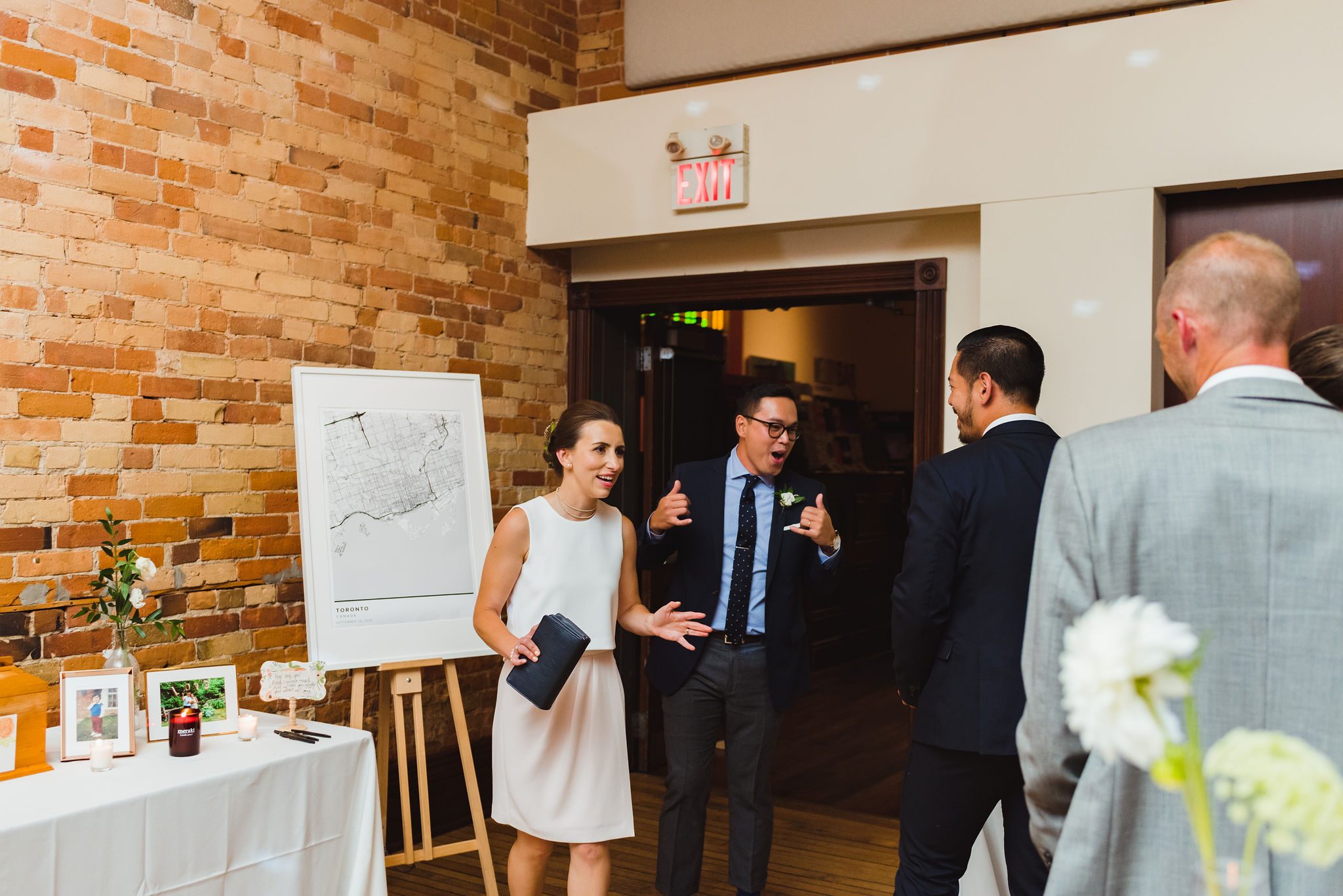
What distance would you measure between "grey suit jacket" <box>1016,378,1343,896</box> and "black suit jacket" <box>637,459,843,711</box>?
1954mm

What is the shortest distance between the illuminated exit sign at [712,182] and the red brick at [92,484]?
7.98 ft

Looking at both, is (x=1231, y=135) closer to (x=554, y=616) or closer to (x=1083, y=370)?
(x=1083, y=370)

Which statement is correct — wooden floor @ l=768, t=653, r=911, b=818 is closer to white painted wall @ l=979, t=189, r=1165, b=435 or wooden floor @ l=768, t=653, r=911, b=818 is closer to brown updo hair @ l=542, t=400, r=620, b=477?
white painted wall @ l=979, t=189, r=1165, b=435

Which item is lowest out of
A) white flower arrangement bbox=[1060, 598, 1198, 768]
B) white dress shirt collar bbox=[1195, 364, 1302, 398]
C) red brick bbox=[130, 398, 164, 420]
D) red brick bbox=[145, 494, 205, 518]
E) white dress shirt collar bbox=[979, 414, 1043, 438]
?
red brick bbox=[145, 494, 205, 518]

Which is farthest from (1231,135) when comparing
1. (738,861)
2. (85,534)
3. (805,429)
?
(805,429)

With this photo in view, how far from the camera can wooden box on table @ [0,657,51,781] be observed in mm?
2342

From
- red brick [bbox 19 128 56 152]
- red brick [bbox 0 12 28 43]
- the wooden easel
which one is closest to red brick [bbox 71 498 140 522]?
the wooden easel

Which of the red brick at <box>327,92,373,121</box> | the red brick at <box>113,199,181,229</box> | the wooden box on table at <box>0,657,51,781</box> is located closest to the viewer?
the wooden box on table at <box>0,657,51,781</box>

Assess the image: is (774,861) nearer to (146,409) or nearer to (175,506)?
(175,506)

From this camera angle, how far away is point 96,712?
2518mm

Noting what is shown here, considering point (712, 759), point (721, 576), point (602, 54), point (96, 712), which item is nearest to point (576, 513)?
point (721, 576)

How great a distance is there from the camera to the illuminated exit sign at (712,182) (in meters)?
4.25

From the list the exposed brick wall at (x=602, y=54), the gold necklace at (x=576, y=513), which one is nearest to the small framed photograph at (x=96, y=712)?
the gold necklace at (x=576, y=513)

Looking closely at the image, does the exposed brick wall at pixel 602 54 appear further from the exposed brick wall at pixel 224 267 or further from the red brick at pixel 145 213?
the red brick at pixel 145 213
